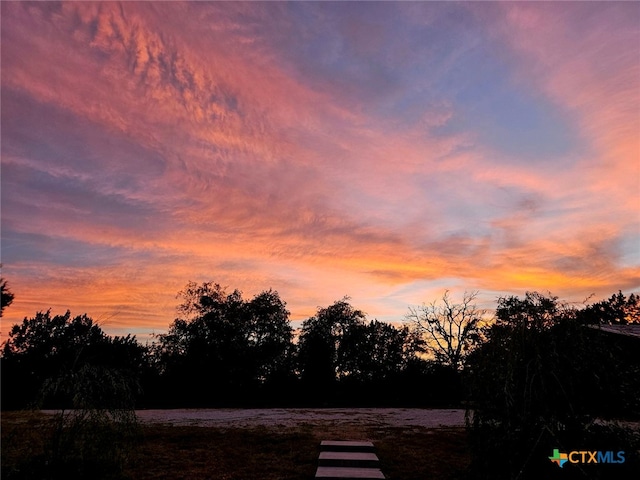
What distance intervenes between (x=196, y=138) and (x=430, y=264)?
42.5ft

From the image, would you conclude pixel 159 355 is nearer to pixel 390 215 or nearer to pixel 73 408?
pixel 390 215

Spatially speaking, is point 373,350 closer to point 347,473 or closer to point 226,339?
point 226,339

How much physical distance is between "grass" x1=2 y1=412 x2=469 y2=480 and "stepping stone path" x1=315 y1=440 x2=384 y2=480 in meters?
0.21

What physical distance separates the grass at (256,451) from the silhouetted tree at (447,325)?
25375 millimetres

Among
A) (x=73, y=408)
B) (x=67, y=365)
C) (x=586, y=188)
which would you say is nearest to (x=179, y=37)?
(x=67, y=365)

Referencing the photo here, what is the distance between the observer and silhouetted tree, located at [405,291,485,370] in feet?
113

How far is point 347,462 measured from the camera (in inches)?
285

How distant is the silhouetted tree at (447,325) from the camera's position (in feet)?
113

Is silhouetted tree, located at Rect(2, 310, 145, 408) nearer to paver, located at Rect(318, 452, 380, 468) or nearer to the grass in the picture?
the grass

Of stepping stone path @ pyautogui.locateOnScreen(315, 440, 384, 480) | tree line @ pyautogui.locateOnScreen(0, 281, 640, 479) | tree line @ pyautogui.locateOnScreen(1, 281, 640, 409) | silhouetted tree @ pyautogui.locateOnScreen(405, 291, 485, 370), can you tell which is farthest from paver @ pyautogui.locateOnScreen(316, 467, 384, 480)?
silhouetted tree @ pyautogui.locateOnScreen(405, 291, 485, 370)

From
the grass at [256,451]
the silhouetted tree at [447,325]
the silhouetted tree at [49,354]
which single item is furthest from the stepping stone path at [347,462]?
the silhouetted tree at [447,325]

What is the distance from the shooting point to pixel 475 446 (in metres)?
5.18

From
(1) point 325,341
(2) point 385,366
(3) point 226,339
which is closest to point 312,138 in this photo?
(1) point 325,341

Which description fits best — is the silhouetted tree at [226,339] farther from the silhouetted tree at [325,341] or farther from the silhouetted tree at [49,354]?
the silhouetted tree at [49,354]
